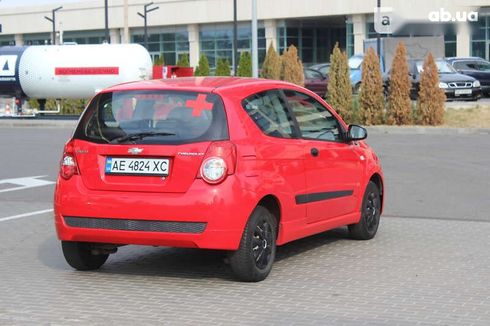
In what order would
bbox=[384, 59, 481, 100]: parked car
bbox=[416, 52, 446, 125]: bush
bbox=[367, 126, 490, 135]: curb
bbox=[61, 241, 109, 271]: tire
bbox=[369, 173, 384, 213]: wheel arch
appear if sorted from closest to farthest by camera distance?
bbox=[61, 241, 109, 271]: tire → bbox=[369, 173, 384, 213]: wheel arch → bbox=[367, 126, 490, 135]: curb → bbox=[416, 52, 446, 125]: bush → bbox=[384, 59, 481, 100]: parked car

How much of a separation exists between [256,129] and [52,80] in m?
28.8

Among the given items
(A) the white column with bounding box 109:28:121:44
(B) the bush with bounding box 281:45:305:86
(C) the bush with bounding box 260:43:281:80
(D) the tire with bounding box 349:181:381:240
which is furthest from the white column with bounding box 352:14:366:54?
(D) the tire with bounding box 349:181:381:240

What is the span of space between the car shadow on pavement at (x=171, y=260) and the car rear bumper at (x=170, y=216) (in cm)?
45

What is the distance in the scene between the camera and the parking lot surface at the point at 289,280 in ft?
20.9

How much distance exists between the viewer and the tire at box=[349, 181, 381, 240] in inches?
363

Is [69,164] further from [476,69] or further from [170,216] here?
[476,69]

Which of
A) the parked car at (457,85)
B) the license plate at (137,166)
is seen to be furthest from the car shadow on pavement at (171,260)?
the parked car at (457,85)

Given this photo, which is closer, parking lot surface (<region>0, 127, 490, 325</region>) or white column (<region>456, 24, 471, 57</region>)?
parking lot surface (<region>0, 127, 490, 325</region>)

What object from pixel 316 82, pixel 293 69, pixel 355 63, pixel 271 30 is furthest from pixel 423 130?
pixel 271 30

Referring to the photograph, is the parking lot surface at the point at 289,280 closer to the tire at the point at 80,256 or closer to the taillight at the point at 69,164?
the tire at the point at 80,256

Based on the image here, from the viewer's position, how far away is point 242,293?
23.1 ft

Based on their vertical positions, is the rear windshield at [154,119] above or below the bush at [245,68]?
→ below

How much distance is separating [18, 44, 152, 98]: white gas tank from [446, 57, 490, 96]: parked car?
13.9 meters

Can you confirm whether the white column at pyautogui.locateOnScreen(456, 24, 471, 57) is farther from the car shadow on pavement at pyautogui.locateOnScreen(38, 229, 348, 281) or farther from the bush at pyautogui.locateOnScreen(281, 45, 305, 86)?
the car shadow on pavement at pyautogui.locateOnScreen(38, 229, 348, 281)
